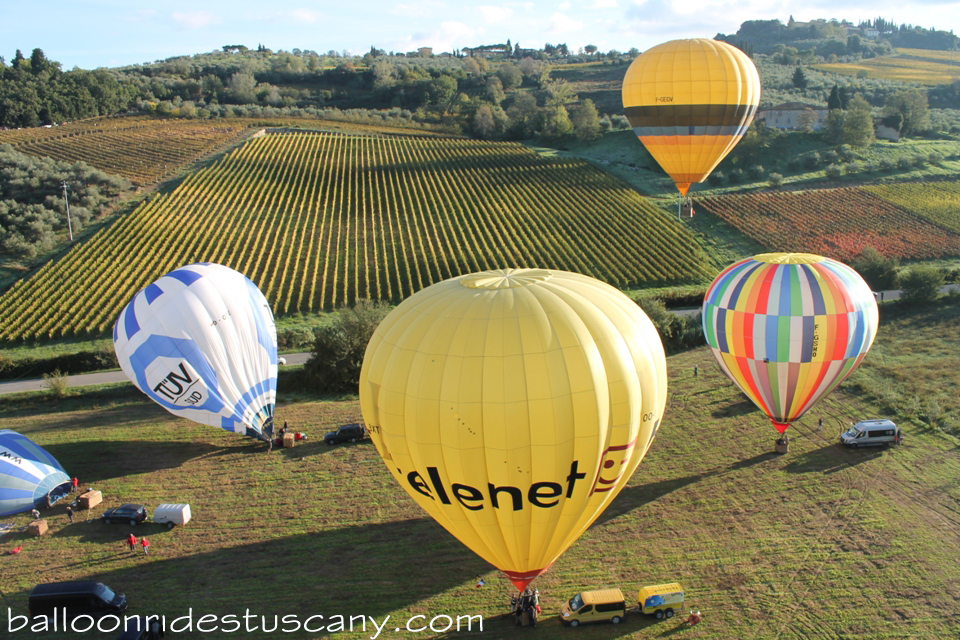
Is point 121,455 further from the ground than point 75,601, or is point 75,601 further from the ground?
point 75,601

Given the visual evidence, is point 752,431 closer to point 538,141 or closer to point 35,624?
point 35,624

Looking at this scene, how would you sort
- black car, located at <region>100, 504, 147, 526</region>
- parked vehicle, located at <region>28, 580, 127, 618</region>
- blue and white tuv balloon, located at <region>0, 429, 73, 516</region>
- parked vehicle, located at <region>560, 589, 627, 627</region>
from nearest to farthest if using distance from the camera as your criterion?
A: 1. parked vehicle, located at <region>560, 589, 627, 627</region>
2. parked vehicle, located at <region>28, 580, 127, 618</region>
3. black car, located at <region>100, 504, 147, 526</region>
4. blue and white tuv balloon, located at <region>0, 429, 73, 516</region>

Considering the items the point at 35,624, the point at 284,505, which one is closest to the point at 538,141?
the point at 284,505

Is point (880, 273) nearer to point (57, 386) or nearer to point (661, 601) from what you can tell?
point (661, 601)

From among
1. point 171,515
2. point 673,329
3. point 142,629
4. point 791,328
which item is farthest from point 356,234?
point 142,629

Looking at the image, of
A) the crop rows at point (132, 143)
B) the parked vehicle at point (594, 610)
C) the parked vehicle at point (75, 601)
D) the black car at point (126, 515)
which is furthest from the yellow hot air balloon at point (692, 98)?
the crop rows at point (132, 143)

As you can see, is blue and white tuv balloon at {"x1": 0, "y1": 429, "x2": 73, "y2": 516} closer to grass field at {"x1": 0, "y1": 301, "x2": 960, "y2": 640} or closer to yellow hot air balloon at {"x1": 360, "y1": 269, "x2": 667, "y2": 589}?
grass field at {"x1": 0, "y1": 301, "x2": 960, "y2": 640}

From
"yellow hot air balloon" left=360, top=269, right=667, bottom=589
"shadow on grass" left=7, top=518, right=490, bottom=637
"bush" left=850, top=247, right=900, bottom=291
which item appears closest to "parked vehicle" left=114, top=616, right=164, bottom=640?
"shadow on grass" left=7, top=518, right=490, bottom=637

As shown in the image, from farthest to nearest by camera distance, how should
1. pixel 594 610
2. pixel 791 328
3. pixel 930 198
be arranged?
pixel 930 198 → pixel 791 328 → pixel 594 610

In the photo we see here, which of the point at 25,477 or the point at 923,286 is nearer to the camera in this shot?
the point at 25,477
